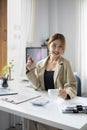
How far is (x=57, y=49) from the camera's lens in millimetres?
1951

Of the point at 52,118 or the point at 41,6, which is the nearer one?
the point at 52,118

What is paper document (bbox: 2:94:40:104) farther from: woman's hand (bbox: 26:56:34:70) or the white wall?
the white wall

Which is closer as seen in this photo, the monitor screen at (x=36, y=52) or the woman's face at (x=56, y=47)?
the woman's face at (x=56, y=47)

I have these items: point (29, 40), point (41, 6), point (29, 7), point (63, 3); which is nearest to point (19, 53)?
point (29, 40)

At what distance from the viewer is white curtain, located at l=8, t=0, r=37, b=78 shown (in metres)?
3.42

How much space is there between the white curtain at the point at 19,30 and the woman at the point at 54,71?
1391 millimetres

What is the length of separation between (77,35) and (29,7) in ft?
3.51

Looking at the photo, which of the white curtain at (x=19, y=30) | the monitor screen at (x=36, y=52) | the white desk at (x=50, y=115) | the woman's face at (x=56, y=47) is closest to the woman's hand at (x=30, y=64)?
the woman's face at (x=56, y=47)

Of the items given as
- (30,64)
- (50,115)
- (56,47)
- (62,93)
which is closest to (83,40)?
(56,47)

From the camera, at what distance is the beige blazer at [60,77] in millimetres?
1798

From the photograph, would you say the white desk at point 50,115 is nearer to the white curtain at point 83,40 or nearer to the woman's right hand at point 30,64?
the woman's right hand at point 30,64

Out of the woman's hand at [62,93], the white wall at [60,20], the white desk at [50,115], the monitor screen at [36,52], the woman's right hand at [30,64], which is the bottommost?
the white desk at [50,115]

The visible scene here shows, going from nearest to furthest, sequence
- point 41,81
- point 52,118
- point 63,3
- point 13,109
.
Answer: point 52,118 → point 13,109 → point 41,81 → point 63,3

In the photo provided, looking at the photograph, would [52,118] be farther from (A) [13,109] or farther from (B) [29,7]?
(B) [29,7]
